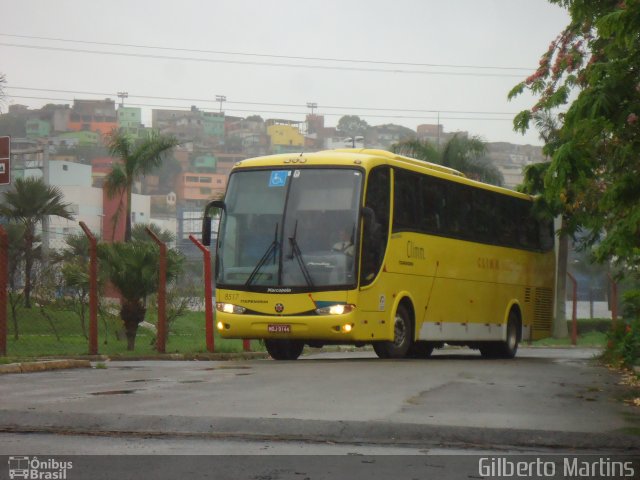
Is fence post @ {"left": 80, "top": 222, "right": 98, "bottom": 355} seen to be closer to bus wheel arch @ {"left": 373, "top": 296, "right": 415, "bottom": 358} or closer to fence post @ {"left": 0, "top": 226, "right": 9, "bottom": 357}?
fence post @ {"left": 0, "top": 226, "right": 9, "bottom": 357}

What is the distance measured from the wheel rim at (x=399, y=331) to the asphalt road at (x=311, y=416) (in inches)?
268

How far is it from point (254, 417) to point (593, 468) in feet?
9.55

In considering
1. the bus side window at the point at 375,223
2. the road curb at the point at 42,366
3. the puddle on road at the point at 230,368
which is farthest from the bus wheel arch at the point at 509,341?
the road curb at the point at 42,366

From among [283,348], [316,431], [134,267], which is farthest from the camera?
[134,267]

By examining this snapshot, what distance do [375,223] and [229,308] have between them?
275 centimetres

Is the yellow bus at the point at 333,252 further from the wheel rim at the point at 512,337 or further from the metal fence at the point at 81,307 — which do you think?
the wheel rim at the point at 512,337

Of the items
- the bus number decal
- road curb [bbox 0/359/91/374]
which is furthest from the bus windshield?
road curb [bbox 0/359/91/374]

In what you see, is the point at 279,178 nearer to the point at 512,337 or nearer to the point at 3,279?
the point at 3,279

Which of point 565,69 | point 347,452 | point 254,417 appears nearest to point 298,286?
point 565,69

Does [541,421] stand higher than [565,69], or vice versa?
[565,69]

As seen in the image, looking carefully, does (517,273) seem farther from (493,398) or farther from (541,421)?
(541,421)

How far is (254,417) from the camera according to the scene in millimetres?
9539

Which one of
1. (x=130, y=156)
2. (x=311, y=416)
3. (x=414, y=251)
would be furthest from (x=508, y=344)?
(x=130, y=156)

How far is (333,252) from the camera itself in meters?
19.4
